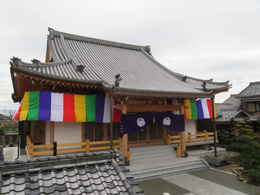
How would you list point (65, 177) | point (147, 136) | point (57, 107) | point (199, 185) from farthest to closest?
1. point (147, 136)
2. point (57, 107)
3. point (199, 185)
4. point (65, 177)

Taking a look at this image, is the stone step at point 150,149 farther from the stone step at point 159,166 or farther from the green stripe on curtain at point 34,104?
the green stripe on curtain at point 34,104

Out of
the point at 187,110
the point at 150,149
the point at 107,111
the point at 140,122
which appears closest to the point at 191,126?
the point at 187,110

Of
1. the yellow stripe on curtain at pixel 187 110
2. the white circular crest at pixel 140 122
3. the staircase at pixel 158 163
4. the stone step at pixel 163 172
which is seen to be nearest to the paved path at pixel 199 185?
the stone step at pixel 163 172

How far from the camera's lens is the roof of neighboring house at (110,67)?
341 inches

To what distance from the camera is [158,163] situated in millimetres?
9070

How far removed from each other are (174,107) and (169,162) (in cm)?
287

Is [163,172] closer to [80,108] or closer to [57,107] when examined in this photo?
[80,108]

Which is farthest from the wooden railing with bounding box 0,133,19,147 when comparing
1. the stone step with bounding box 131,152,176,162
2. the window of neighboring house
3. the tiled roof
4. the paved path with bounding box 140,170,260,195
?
the window of neighboring house

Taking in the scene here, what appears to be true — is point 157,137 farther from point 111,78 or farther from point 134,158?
point 111,78

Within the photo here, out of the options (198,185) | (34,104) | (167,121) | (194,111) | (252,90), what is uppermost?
(252,90)

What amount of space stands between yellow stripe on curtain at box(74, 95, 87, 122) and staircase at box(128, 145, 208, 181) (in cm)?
321

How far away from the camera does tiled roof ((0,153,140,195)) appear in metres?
2.21

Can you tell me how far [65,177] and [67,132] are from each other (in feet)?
23.2

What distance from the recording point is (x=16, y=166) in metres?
2.34
